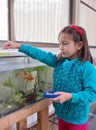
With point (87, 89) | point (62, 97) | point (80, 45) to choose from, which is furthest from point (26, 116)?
point (80, 45)

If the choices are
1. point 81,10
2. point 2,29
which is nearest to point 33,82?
point 2,29

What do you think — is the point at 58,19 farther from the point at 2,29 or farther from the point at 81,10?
the point at 2,29

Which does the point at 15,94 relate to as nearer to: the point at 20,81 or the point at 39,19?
the point at 20,81

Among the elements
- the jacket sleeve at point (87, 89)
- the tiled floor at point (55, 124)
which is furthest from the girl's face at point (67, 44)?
the tiled floor at point (55, 124)

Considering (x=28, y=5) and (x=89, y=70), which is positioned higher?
(x=28, y=5)

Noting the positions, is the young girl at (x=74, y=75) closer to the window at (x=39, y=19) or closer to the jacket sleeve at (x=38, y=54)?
the jacket sleeve at (x=38, y=54)

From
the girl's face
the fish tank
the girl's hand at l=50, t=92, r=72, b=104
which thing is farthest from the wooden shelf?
the girl's face

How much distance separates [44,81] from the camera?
143 centimetres

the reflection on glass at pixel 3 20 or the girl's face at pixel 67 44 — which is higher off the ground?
the reflection on glass at pixel 3 20

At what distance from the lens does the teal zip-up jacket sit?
3.43 feet

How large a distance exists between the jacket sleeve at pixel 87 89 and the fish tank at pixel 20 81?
1.00ft

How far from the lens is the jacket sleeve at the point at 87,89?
1.03 m

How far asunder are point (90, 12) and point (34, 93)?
2.45 m

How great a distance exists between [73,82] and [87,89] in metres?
0.11
